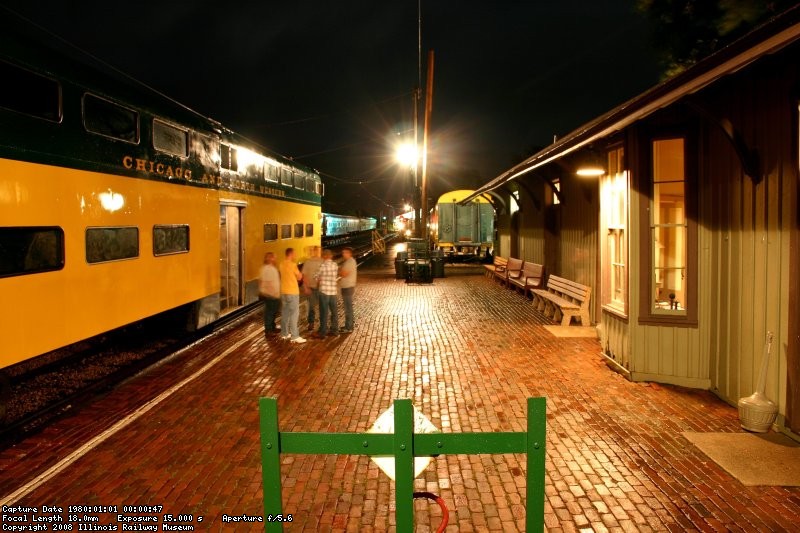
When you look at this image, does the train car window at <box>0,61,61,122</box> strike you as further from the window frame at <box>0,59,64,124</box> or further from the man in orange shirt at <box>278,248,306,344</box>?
the man in orange shirt at <box>278,248,306,344</box>

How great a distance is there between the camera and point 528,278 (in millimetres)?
16531

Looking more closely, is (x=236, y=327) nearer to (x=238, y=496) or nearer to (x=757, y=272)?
(x=238, y=496)

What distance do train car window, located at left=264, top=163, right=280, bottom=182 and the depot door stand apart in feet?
7.29

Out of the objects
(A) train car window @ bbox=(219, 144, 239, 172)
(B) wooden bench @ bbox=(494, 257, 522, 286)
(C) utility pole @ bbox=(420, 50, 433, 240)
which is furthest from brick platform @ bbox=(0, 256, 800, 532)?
(C) utility pole @ bbox=(420, 50, 433, 240)

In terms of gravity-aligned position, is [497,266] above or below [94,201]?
below

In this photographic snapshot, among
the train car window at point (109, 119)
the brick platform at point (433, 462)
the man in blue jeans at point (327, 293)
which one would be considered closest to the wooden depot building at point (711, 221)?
the brick platform at point (433, 462)

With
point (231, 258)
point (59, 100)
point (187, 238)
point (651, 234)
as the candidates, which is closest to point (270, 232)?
point (231, 258)

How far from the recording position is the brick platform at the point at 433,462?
4660mm

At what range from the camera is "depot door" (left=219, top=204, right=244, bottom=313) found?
13.2 m

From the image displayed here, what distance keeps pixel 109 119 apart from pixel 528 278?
11.5m

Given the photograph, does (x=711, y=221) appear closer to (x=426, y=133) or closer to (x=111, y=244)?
(x=111, y=244)

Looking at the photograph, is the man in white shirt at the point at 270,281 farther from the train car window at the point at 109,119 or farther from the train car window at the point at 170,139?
the train car window at the point at 109,119

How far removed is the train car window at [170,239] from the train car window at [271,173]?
5546 millimetres

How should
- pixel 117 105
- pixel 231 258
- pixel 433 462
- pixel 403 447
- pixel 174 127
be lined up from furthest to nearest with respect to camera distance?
pixel 231 258 < pixel 174 127 < pixel 117 105 < pixel 433 462 < pixel 403 447
